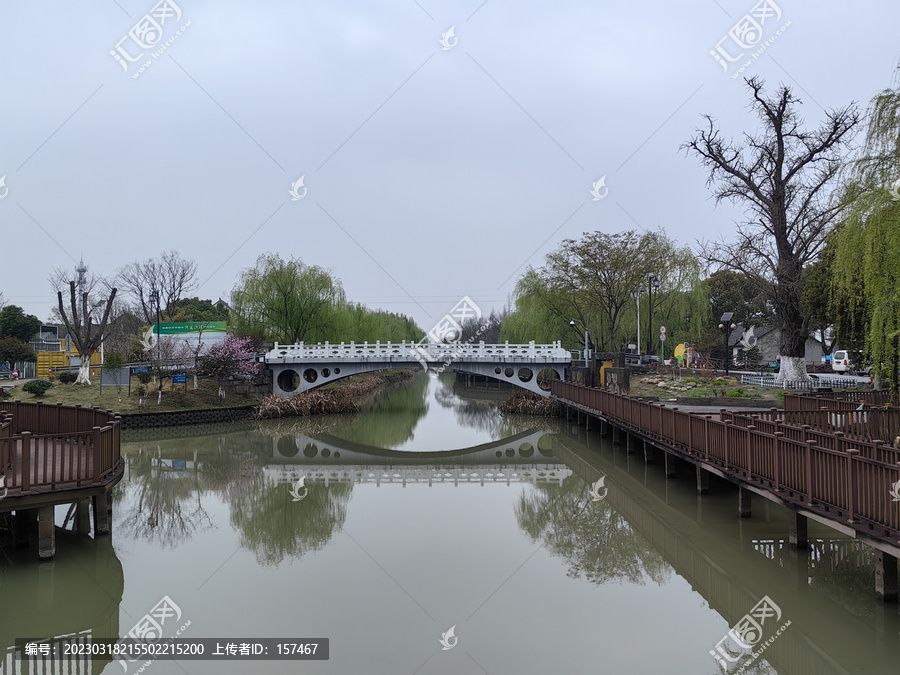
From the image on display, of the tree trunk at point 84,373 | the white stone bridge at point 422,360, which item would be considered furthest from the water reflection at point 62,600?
the tree trunk at point 84,373

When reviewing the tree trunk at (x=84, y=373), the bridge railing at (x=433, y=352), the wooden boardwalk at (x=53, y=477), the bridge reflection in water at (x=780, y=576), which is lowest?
the bridge reflection in water at (x=780, y=576)

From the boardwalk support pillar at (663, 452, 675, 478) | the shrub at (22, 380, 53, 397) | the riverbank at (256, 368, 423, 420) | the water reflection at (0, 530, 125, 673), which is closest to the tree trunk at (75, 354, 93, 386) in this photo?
the shrub at (22, 380, 53, 397)

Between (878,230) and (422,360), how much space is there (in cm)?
2259

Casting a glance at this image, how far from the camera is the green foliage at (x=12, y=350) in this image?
43000 millimetres

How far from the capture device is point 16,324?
161ft

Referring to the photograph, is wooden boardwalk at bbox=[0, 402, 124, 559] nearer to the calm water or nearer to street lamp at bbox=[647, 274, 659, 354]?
the calm water

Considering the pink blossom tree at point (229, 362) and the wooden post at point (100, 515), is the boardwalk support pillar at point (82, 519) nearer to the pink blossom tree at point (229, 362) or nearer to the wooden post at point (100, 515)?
the wooden post at point (100, 515)

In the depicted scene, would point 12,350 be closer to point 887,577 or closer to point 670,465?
point 670,465

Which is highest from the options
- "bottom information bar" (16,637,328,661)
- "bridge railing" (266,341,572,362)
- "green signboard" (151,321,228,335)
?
"green signboard" (151,321,228,335)

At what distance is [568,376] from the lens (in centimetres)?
3491

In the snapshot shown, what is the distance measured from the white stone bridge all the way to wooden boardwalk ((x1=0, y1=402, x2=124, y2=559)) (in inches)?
870

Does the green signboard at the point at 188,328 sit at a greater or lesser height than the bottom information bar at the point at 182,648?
greater

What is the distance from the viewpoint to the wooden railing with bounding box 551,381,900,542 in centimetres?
721

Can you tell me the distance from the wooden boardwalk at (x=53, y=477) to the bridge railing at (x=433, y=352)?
21.8 m
